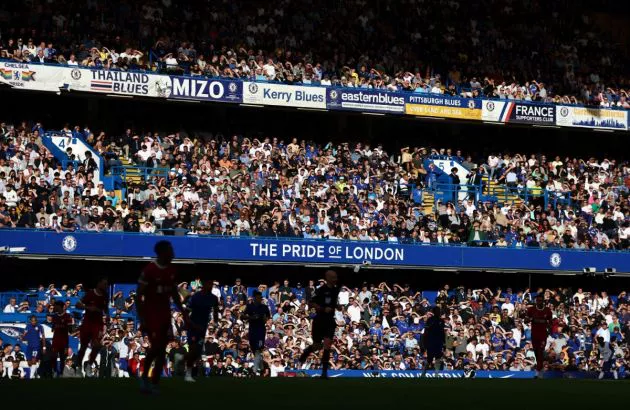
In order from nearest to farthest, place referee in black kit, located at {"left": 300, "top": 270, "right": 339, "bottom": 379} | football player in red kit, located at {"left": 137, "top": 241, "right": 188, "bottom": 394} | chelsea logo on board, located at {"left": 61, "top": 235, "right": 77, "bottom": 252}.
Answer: football player in red kit, located at {"left": 137, "top": 241, "right": 188, "bottom": 394} < referee in black kit, located at {"left": 300, "top": 270, "right": 339, "bottom": 379} < chelsea logo on board, located at {"left": 61, "top": 235, "right": 77, "bottom": 252}

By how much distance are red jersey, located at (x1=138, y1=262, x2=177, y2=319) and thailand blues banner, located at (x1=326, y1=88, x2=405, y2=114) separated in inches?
985

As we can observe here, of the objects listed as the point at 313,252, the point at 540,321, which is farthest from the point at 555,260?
the point at 540,321

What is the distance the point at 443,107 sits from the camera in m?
41.4

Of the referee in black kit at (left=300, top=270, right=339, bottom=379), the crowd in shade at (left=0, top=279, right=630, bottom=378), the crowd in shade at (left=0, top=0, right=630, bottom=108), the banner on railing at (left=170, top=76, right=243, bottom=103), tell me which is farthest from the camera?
the banner on railing at (left=170, top=76, right=243, bottom=103)

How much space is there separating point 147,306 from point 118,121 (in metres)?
24.7

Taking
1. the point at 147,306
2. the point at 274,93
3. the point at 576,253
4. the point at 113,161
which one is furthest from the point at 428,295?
the point at 147,306

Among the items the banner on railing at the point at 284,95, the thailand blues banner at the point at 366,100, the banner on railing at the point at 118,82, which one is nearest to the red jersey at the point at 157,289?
the banner on railing at the point at 118,82

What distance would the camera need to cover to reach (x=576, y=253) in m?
39.3

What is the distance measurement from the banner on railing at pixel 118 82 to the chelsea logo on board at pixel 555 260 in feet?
45.2

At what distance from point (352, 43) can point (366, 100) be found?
3318mm

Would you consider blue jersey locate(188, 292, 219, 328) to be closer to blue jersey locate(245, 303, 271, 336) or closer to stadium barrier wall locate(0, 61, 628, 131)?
blue jersey locate(245, 303, 271, 336)

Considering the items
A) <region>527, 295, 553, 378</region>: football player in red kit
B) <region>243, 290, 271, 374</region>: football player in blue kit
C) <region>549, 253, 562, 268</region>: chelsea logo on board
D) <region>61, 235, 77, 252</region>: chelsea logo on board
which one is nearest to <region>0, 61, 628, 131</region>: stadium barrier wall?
<region>61, 235, 77, 252</region>: chelsea logo on board

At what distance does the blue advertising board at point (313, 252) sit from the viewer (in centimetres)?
3278

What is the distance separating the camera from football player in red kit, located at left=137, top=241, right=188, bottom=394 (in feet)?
48.9
